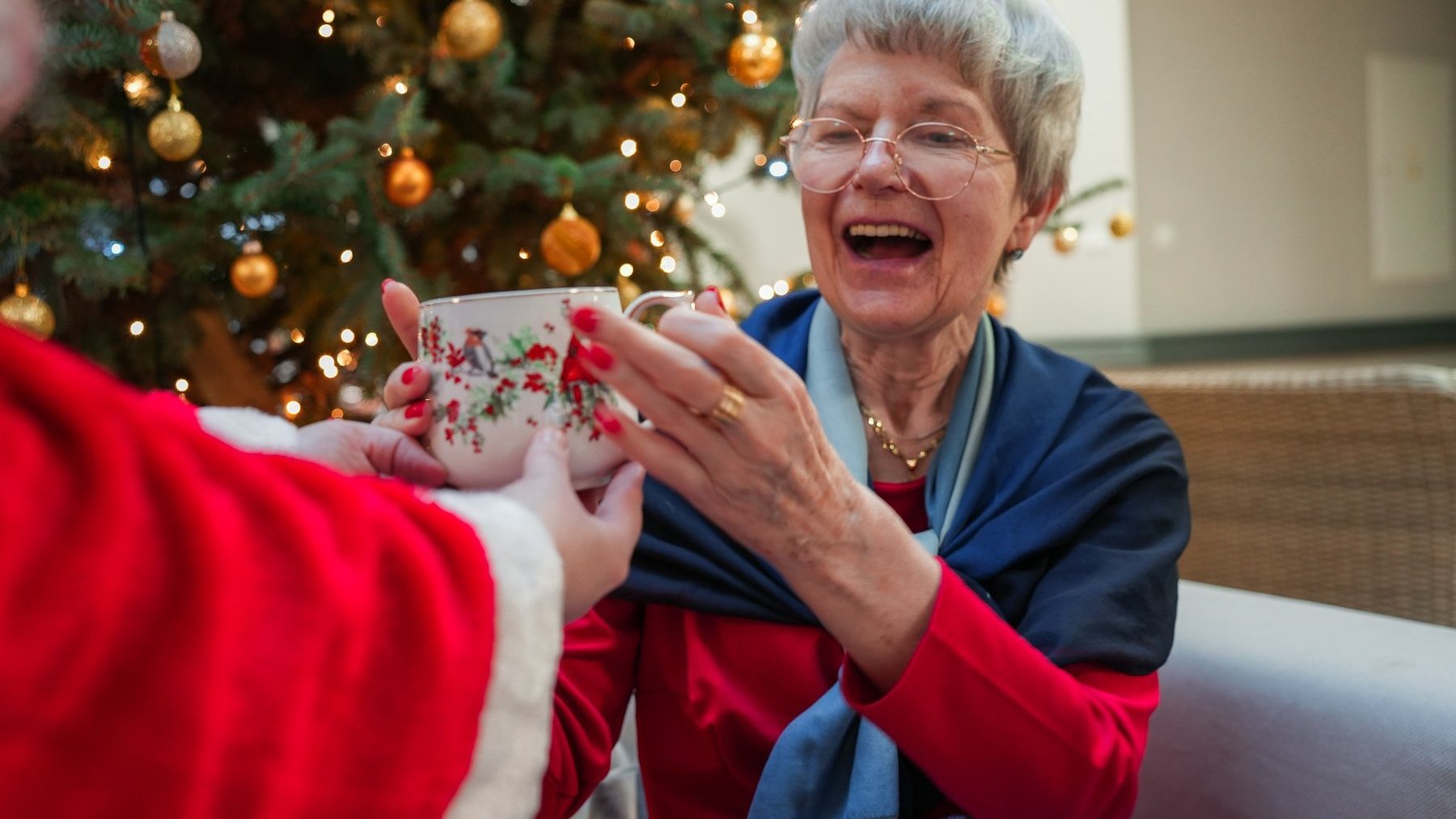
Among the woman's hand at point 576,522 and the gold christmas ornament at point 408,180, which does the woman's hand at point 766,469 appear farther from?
the gold christmas ornament at point 408,180

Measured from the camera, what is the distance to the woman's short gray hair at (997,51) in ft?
3.64

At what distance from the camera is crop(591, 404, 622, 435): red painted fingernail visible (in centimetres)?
65

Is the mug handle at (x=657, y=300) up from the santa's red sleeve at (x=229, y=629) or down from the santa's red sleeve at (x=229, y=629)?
up

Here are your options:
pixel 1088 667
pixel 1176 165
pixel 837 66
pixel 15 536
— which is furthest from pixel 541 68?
pixel 1176 165

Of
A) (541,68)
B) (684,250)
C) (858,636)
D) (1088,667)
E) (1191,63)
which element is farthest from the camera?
(1191,63)

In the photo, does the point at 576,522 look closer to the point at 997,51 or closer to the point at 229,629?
the point at 229,629

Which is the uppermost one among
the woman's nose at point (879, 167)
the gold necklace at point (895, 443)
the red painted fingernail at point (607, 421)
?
the woman's nose at point (879, 167)

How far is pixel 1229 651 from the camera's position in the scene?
113 centimetres

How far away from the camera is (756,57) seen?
1.95 metres

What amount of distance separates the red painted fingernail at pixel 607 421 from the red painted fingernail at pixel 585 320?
7 centimetres

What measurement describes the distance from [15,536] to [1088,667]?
2.78 ft

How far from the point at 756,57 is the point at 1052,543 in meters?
1.19

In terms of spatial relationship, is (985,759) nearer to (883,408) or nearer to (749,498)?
(749,498)

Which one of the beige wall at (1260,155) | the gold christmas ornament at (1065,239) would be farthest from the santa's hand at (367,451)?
the beige wall at (1260,155)
